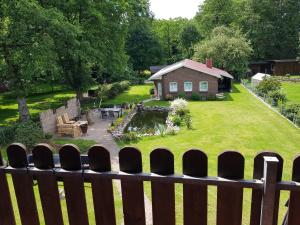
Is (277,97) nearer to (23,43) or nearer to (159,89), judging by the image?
(159,89)

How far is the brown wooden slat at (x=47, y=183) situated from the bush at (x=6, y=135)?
11.8m

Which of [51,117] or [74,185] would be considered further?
[51,117]

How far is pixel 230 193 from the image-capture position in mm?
1973

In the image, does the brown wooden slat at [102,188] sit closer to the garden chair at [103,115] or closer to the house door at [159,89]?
the garden chair at [103,115]

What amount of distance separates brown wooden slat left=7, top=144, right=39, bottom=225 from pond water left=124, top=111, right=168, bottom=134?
45.4 feet

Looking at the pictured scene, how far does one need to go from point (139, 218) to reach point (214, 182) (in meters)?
0.72

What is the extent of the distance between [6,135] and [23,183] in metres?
11.9

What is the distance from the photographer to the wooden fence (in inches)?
74.1

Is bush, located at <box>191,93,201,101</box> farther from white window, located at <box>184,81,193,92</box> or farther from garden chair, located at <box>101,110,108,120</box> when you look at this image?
garden chair, located at <box>101,110,108,120</box>

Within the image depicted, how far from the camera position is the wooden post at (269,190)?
5.72 ft

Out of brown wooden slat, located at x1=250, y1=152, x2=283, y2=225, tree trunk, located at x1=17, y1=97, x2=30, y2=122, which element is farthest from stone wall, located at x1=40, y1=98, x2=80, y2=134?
brown wooden slat, located at x1=250, y1=152, x2=283, y2=225

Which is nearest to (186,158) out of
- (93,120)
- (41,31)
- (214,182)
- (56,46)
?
(214,182)

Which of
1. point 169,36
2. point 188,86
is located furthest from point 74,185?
point 169,36

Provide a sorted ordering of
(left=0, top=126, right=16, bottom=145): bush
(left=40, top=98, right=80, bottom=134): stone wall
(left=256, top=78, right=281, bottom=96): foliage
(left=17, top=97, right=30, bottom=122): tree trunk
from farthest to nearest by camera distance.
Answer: (left=256, top=78, right=281, bottom=96): foliage
(left=17, top=97, right=30, bottom=122): tree trunk
(left=40, top=98, right=80, bottom=134): stone wall
(left=0, top=126, right=16, bottom=145): bush
